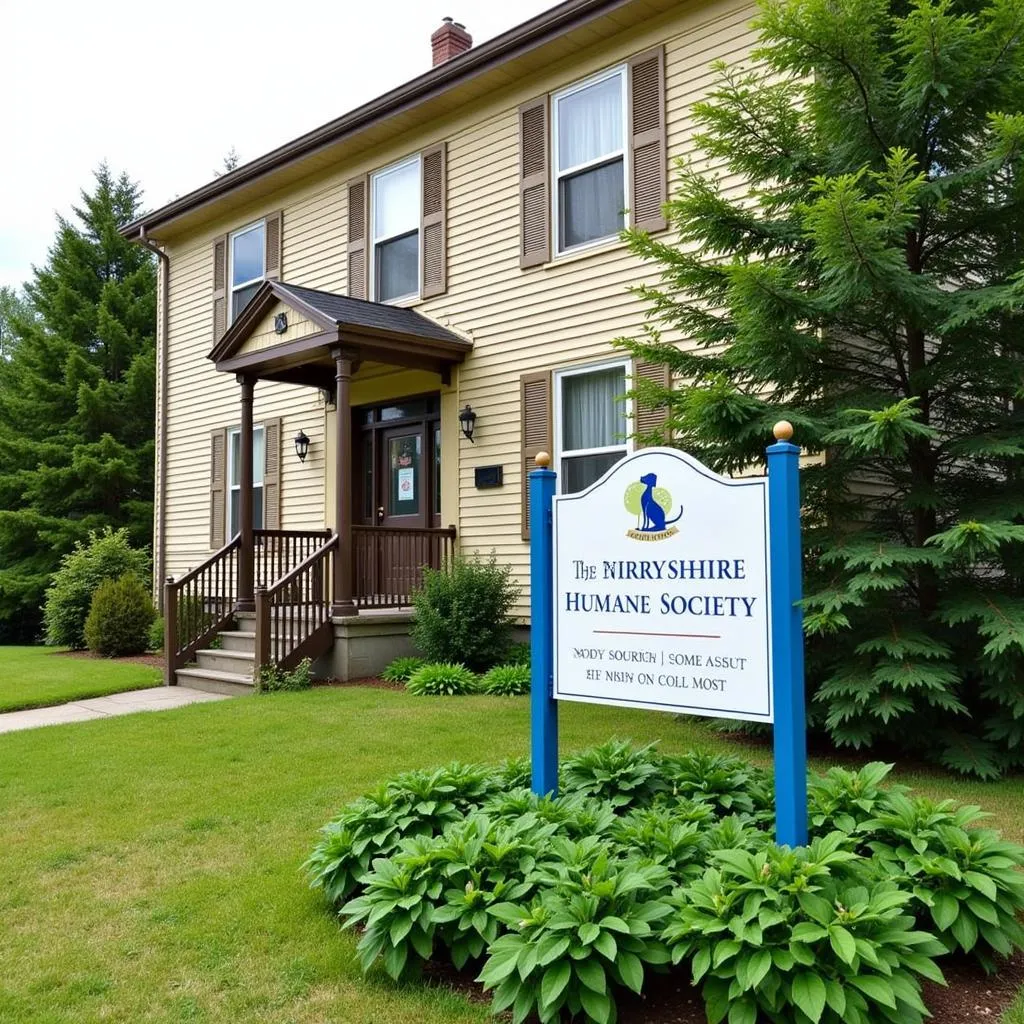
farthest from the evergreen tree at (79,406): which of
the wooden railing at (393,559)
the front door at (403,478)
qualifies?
the wooden railing at (393,559)

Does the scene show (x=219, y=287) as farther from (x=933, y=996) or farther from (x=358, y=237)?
(x=933, y=996)

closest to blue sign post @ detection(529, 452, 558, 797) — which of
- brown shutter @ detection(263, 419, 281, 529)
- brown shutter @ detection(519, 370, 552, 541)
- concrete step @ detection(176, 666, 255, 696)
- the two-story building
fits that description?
the two-story building

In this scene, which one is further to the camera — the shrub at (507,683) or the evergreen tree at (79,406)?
the evergreen tree at (79,406)

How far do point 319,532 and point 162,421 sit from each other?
6238 mm

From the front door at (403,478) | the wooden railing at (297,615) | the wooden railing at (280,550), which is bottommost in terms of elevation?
the wooden railing at (297,615)

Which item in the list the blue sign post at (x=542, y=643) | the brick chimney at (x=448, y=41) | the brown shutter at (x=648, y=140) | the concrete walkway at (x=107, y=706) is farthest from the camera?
the brick chimney at (x=448, y=41)

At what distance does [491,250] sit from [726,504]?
7.47m

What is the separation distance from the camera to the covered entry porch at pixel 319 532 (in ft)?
29.3

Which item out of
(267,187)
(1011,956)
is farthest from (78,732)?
(267,187)

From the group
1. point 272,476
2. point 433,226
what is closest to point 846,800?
point 433,226

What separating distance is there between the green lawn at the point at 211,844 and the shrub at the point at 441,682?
0.33 meters

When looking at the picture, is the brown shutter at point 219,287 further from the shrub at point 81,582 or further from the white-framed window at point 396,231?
the white-framed window at point 396,231

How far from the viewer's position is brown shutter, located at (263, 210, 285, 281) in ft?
41.2

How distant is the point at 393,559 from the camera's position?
31.8 ft
